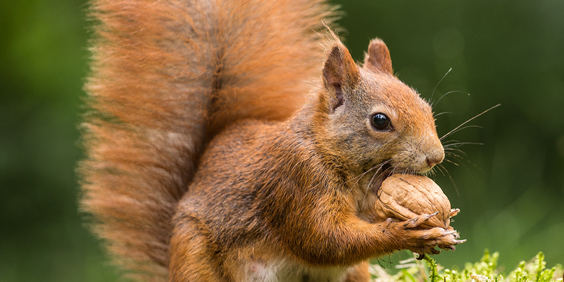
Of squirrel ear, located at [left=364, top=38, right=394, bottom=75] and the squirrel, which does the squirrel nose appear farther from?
squirrel ear, located at [left=364, top=38, right=394, bottom=75]

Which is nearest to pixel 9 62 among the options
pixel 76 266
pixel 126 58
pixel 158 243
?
pixel 76 266

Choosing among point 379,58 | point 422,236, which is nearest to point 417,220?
point 422,236

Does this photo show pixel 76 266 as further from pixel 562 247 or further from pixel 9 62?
→ pixel 562 247

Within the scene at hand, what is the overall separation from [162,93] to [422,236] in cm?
96

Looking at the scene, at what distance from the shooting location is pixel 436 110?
3.02 meters

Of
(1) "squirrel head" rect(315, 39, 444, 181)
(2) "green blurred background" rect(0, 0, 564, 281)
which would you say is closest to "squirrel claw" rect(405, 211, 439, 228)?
(1) "squirrel head" rect(315, 39, 444, 181)

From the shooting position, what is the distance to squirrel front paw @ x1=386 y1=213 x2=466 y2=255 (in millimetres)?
1305

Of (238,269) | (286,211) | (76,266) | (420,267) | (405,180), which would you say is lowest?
(76,266)

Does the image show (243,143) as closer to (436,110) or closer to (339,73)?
(339,73)

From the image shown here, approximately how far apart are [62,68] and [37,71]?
0.40 ft

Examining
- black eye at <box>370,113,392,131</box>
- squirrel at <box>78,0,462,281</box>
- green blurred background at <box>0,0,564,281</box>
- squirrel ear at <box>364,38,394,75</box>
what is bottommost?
green blurred background at <box>0,0,564,281</box>

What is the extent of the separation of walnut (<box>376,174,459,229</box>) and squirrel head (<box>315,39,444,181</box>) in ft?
0.12

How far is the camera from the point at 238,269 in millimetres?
1620

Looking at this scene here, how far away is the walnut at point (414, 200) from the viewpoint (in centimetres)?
136
